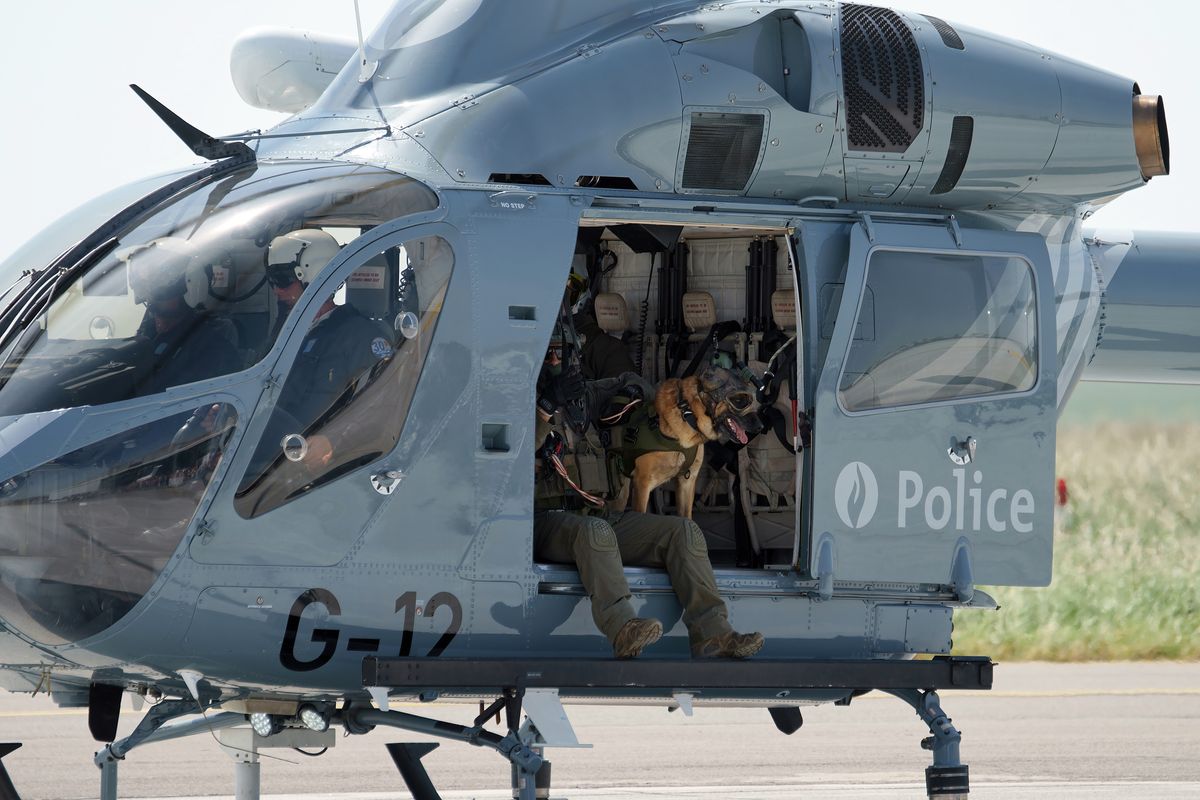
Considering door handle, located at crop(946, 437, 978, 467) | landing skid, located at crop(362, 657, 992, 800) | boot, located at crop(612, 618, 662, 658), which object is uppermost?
door handle, located at crop(946, 437, 978, 467)

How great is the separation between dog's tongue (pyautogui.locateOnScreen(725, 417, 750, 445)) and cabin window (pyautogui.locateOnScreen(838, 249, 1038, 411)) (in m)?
0.44

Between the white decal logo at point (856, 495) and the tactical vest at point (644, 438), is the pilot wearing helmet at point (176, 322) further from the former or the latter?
the white decal logo at point (856, 495)

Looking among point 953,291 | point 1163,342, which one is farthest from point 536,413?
point 1163,342

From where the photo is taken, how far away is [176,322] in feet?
19.7

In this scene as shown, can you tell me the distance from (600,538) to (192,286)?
5.93 feet

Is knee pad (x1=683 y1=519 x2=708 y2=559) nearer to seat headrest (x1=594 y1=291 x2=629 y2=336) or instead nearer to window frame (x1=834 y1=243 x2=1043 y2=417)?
window frame (x1=834 y1=243 x2=1043 y2=417)

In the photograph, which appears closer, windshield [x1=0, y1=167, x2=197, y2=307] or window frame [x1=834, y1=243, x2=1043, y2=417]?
windshield [x1=0, y1=167, x2=197, y2=307]

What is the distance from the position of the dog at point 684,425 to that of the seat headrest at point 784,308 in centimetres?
67

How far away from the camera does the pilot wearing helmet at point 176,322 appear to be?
5.93m

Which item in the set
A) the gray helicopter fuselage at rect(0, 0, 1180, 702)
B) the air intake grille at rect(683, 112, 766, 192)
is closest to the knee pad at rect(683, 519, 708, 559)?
the gray helicopter fuselage at rect(0, 0, 1180, 702)

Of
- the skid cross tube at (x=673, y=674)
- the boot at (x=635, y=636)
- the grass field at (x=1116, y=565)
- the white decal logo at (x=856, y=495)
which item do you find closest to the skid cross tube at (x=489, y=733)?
the skid cross tube at (x=673, y=674)

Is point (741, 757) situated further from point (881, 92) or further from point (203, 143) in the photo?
point (203, 143)

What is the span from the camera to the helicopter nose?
226 inches

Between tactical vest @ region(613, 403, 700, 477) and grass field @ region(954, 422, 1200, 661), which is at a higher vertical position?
tactical vest @ region(613, 403, 700, 477)
